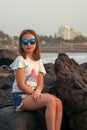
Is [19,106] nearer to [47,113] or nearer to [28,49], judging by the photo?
[47,113]

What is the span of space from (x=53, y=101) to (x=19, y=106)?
42 centimetres

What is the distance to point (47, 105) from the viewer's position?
467 cm

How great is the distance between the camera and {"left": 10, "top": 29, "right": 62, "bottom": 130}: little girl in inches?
183

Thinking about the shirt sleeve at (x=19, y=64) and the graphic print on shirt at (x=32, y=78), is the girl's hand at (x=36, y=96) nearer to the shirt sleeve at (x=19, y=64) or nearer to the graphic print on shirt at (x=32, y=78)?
the graphic print on shirt at (x=32, y=78)

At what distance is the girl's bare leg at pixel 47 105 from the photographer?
4602mm

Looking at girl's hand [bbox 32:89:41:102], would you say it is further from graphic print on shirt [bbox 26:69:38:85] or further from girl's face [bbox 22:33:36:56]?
girl's face [bbox 22:33:36:56]

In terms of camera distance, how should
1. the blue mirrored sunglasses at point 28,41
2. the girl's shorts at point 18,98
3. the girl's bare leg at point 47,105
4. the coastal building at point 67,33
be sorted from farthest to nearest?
the coastal building at point 67,33, the blue mirrored sunglasses at point 28,41, the girl's shorts at point 18,98, the girl's bare leg at point 47,105

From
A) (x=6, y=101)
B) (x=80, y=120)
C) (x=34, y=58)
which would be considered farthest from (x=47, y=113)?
(x=6, y=101)

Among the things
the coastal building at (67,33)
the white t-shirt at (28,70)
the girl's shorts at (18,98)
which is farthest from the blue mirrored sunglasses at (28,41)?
the coastal building at (67,33)

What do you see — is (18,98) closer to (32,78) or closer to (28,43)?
(32,78)

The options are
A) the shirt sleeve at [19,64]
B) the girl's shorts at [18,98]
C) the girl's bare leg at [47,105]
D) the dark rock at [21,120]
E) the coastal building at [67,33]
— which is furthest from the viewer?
the coastal building at [67,33]

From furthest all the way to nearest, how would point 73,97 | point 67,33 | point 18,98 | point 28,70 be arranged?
point 67,33, point 28,70, point 18,98, point 73,97

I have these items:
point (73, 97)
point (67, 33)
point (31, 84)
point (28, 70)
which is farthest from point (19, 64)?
point (67, 33)

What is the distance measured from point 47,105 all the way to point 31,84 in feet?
1.39
